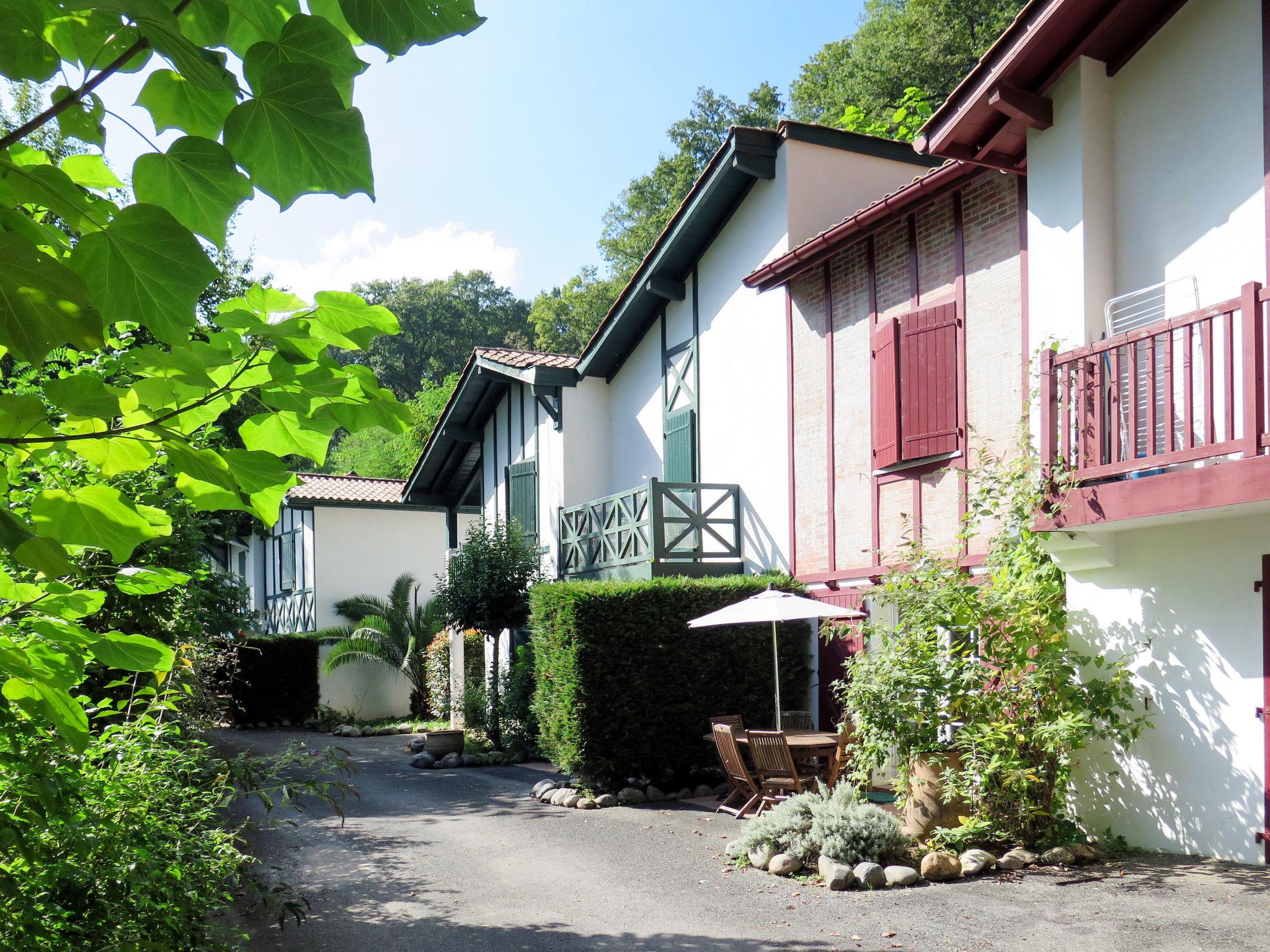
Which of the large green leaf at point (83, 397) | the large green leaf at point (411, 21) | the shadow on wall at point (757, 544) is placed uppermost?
the large green leaf at point (411, 21)

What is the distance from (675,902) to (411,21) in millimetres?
7523

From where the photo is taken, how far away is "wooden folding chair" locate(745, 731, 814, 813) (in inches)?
396

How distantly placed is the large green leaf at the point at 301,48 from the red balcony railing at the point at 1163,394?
707cm

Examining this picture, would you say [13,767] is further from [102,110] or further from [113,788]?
[102,110]

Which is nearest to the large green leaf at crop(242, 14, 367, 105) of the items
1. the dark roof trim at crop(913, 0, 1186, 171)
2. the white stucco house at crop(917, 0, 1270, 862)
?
the white stucco house at crop(917, 0, 1270, 862)

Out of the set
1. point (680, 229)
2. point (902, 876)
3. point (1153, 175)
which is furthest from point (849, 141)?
point (902, 876)

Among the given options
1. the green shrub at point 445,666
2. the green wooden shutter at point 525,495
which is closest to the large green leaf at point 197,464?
the green wooden shutter at point 525,495

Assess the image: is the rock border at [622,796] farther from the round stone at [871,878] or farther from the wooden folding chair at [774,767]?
the round stone at [871,878]

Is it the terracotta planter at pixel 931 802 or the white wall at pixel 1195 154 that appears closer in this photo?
the white wall at pixel 1195 154

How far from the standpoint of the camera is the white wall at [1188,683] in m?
7.61

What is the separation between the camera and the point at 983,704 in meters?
8.49

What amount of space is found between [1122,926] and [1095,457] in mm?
3418

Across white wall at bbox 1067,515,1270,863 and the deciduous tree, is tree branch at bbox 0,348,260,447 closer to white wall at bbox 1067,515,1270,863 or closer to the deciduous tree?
white wall at bbox 1067,515,1270,863

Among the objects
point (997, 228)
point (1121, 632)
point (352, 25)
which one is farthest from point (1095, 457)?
point (352, 25)
